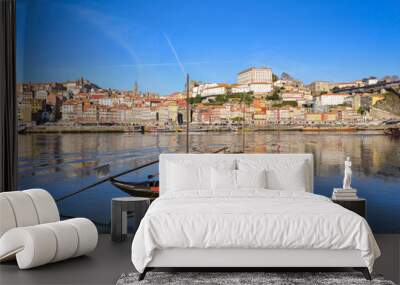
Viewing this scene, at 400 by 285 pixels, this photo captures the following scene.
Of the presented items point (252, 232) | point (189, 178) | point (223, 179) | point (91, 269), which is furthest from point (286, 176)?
point (91, 269)

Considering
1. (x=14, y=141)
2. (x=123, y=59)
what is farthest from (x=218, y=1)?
(x=14, y=141)

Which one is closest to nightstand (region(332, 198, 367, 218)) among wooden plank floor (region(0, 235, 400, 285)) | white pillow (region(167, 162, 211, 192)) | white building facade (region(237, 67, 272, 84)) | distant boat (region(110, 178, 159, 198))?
wooden plank floor (region(0, 235, 400, 285))

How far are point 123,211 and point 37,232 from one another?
1487mm

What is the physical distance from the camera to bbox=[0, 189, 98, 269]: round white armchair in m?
5.18

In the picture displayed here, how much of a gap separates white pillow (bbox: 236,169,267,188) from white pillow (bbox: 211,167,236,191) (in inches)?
2.1

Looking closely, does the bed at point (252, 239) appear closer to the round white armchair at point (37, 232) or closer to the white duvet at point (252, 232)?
the white duvet at point (252, 232)

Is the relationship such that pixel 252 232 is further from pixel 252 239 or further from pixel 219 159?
pixel 219 159

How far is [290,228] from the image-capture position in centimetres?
480

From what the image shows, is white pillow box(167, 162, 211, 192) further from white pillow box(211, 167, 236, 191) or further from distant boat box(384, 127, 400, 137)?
distant boat box(384, 127, 400, 137)

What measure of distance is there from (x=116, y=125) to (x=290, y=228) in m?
3.99

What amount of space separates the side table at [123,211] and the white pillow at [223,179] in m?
0.76

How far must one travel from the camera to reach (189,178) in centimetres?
674

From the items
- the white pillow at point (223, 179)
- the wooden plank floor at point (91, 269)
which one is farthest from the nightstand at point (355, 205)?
the white pillow at point (223, 179)

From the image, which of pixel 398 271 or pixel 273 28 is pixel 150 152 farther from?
pixel 398 271
